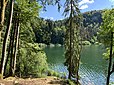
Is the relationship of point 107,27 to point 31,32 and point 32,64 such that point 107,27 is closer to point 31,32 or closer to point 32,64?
point 31,32

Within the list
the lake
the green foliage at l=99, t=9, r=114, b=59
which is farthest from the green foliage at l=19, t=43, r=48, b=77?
the green foliage at l=99, t=9, r=114, b=59

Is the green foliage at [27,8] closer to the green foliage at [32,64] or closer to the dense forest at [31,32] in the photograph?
the dense forest at [31,32]

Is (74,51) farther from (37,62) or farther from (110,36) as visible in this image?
(110,36)

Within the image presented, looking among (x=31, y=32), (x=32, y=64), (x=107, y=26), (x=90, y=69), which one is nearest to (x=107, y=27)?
(x=107, y=26)

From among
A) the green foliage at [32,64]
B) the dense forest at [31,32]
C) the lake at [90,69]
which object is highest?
the dense forest at [31,32]

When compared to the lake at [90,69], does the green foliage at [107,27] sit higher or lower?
higher

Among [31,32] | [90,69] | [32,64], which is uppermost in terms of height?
[31,32]

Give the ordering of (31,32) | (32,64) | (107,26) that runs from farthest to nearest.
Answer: (32,64)
(31,32)
(107,26)

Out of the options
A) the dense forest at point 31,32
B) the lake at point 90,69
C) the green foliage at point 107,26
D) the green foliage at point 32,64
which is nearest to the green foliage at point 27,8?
the dense forest at point 31,32

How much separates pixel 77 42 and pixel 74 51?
2266 millimetres

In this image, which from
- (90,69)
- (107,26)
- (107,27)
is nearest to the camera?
(107,26)

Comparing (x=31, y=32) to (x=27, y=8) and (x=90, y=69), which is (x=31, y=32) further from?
(x=90, y=69)

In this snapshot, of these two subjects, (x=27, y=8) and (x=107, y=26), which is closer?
(x=27, y=8)

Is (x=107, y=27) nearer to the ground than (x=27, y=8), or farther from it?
nearer to the ground
